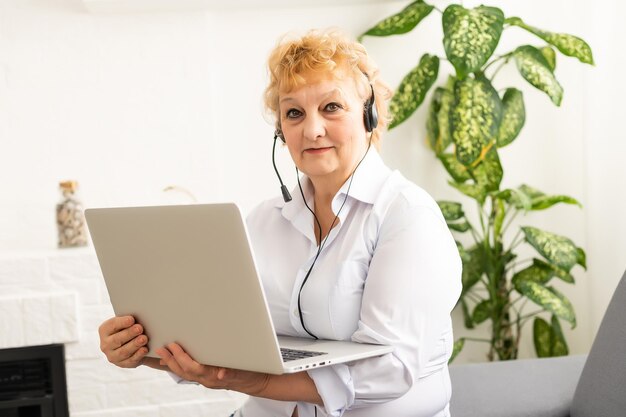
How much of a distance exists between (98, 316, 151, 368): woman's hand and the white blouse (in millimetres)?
279

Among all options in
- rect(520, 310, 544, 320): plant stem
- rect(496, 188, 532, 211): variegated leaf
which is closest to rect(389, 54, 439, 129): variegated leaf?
rect(496, 188, 532, 211): variegated leaf

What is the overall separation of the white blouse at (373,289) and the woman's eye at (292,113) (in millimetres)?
165

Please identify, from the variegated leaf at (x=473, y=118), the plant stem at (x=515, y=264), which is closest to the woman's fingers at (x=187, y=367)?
the variegated leaf at (x=473, y=118)

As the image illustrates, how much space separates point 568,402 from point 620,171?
1299mm

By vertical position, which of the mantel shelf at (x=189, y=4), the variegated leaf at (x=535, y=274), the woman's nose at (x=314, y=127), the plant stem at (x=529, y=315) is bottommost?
the plant stem at (x=529, y=315)

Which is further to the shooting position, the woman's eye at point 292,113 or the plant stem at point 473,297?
the plant stem at point 473,297

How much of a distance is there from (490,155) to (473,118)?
0.20 m

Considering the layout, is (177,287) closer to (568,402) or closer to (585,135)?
(568,402)

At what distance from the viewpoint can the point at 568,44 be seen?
302 cm

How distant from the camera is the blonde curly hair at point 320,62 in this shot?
173cm

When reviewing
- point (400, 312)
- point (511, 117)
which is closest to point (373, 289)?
point (400, 312)

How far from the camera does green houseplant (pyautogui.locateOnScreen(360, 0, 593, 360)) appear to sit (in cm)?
292

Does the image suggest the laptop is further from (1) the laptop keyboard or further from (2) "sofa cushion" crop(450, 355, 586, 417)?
(2) "sofa cushion" crop(450, 355, 586, 417)

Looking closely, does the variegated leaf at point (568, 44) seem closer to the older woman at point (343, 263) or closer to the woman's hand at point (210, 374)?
the older woman at point (343, 263)
